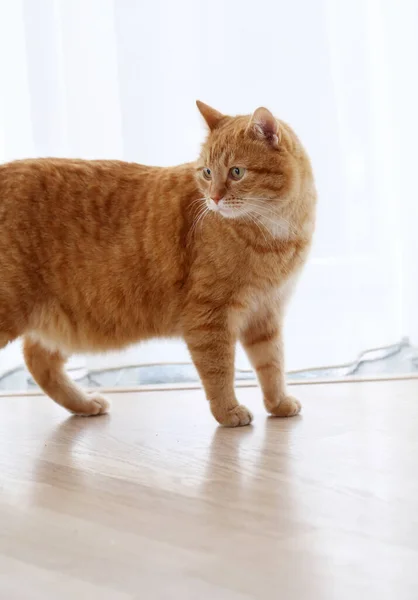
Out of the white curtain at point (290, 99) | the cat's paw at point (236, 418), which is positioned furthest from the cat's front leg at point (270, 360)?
the white curtain at point (290, 99)

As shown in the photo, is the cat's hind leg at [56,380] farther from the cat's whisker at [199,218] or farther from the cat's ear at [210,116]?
the cat's ear at [210,116]

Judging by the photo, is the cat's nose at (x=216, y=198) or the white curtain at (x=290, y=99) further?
the white curtain at (x=290, y=99)

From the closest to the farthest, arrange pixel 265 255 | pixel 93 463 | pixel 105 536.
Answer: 1. pixel 105 536
2. pixel 93 463
3. pixel 265 255

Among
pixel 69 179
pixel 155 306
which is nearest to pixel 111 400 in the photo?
pixel 155 306

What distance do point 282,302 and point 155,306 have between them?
1.12ft

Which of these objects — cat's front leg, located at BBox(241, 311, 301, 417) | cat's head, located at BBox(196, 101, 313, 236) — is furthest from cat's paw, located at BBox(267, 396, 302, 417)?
cat's head, located at BBox(196, 101, 313, 236)

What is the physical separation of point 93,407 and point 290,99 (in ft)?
3.76

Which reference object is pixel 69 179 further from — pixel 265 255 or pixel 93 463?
pixel 93 463

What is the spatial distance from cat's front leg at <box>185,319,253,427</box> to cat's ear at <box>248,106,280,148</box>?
0.48 meters

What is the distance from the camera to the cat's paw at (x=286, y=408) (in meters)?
2.27

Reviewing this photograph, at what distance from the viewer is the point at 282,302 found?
2.26 meters

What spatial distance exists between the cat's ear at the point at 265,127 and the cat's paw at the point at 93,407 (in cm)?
94

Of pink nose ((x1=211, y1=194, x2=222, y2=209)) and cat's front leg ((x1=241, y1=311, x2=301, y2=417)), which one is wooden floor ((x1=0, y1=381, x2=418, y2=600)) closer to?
cat's front leg ((x1=241, y1=311, x2=301, y2=417))

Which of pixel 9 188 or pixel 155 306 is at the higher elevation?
pixel 9 188
